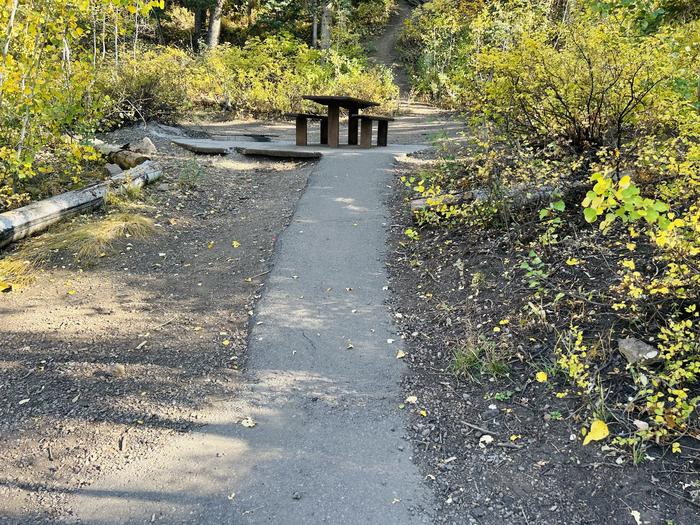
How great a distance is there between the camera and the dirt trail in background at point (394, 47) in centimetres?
1872

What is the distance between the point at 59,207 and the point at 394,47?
18971 mm

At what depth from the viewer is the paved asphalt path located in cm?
225

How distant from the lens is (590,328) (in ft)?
10.1

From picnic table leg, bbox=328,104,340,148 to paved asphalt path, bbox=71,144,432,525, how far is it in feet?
18.3

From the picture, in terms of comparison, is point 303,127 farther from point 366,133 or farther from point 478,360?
point 478,360

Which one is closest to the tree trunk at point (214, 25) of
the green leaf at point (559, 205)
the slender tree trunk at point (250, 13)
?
the slender tree trunk at point (250, 13)

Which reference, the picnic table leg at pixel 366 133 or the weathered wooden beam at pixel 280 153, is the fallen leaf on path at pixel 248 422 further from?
the picnic table leg at pixel 366 133

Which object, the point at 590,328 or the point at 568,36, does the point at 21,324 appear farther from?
the point at 568,36

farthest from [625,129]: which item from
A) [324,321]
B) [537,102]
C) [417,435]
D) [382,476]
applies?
[382,476]

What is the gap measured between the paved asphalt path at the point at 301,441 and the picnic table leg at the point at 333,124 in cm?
558

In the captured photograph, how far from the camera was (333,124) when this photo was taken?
9.48 metres

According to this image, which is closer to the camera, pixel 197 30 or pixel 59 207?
pixel 59 207

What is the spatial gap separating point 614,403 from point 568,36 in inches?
151

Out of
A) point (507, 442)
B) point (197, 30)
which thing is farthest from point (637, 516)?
point (197, 30)
